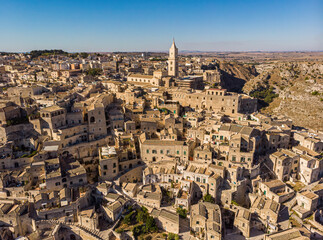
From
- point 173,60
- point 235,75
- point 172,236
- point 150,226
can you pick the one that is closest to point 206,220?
point 172,236

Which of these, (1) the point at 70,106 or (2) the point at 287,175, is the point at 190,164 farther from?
(1) the point at 70,106

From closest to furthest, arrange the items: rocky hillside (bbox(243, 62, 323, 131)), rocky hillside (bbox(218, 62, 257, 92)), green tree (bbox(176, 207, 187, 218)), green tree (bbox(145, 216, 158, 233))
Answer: green tree (bbox(145, 216, 158, 233)), green tree (bbox(176, 207, 187, 218)), rocky hillside (bbox(243, 62, 323, 131)), rocky hillside (bbox(218, 62, 257, 92))

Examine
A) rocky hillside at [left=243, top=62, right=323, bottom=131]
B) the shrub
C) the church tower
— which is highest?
the church tower

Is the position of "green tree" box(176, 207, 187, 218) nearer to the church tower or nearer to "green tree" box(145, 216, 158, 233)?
"green tree" box(145, 216, 158, 233)

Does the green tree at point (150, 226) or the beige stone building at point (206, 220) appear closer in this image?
the beige stone building at point (206, 220)

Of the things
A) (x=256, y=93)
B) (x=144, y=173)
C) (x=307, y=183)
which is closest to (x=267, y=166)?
(x=307, y=183)

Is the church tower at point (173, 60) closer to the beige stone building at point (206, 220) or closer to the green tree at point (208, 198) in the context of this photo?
the green tree at point (208, 198)

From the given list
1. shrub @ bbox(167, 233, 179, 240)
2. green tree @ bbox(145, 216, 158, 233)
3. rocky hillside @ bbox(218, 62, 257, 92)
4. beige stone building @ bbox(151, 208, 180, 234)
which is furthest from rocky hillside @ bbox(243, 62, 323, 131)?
green tree @ bbox(145, 216, 158, 233)

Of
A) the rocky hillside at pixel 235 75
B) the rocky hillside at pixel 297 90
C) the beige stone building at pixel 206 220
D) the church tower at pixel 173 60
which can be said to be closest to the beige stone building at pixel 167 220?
the beige stone building at pixel 206 220

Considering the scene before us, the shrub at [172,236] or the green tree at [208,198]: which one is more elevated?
the green tree at [208,198]

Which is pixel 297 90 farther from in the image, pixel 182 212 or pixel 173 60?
pixel 182 212

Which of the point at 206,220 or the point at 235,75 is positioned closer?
the point at 206,220
